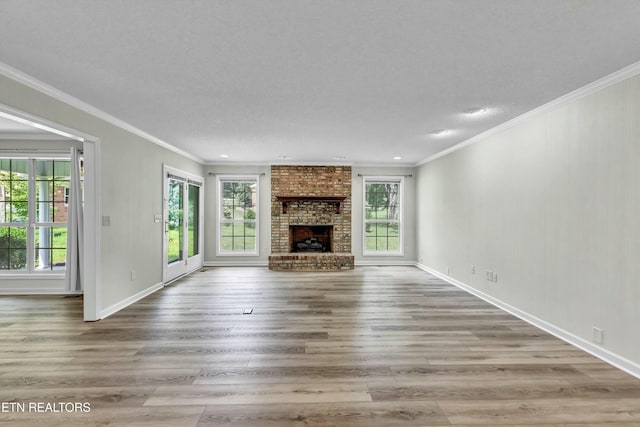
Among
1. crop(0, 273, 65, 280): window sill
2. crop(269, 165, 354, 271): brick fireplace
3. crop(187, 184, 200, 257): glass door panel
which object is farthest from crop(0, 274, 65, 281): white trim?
crop(269, 165, 354, 271): brick fireplace

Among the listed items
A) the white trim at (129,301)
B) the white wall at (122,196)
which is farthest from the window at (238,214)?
the white trim at (129,301)

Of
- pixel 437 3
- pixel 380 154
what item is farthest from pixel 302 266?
pixel 437 3

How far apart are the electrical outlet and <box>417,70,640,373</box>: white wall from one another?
0.15 feet

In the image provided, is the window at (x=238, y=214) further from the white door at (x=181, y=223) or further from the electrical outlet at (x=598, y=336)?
the electrical outlet at (x=598, y=336)

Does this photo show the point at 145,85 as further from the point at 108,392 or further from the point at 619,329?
the point at 619,329

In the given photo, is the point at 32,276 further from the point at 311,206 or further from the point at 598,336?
the point at 598,336

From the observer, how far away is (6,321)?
3.62 metres

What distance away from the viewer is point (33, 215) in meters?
4.95

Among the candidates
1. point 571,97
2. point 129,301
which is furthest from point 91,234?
point 571,97

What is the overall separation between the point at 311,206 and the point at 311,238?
0.80 metres

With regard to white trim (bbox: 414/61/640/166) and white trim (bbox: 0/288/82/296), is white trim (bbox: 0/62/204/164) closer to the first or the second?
white trim (bbox: 0/288/82/296)

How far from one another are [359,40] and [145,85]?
206cm

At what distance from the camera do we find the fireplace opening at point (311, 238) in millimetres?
Result: 7504

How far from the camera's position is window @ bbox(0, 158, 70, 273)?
4938 millimetres
